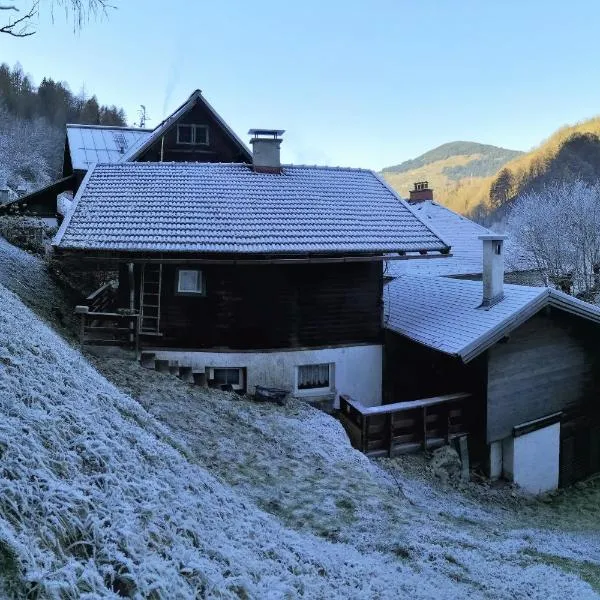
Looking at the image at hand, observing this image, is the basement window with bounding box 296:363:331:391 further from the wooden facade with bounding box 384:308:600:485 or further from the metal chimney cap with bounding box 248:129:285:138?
the metal chimney cap with bounding box 248:129:285:138

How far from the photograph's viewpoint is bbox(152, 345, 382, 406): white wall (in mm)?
12992

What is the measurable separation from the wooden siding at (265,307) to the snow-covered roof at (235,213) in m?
0.84

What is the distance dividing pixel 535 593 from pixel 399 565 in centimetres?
146

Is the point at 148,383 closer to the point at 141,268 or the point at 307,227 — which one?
the point at 141,268

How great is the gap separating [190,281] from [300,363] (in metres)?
3.40

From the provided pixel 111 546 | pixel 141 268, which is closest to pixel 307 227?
pixel 141 268

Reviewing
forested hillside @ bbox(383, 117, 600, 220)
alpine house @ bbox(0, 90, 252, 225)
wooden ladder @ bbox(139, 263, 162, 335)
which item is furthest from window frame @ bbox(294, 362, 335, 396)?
forested hillside @ bbox(383, 117, 600, 220)

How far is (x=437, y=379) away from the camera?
43.0ft

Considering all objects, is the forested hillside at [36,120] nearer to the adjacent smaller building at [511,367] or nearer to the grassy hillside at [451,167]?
the adjacent smaller building at [511,367]

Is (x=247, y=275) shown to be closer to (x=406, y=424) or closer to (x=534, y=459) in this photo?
(x=406, y=424)

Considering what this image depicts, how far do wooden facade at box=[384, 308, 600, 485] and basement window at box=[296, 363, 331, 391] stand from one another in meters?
1.70

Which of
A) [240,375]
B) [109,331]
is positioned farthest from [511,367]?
[109,331]

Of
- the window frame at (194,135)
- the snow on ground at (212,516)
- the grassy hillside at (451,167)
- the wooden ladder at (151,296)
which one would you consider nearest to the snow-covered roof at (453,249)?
the window frame at (194,135)

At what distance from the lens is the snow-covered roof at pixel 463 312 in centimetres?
1147
